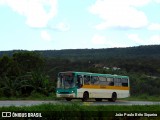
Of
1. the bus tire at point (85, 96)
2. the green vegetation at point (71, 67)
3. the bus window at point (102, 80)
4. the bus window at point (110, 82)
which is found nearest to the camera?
the bus tire at point (85, 96)

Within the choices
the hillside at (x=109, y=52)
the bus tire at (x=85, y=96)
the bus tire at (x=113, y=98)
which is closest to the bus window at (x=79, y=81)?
the bus tire at (x=85, y=96)

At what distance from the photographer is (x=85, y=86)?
38.6 m

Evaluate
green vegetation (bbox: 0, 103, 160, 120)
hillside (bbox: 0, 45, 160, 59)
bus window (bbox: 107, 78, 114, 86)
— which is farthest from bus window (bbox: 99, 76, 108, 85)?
hillside (bbox: 0, 45, 160, 59)

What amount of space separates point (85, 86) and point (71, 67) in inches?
1658

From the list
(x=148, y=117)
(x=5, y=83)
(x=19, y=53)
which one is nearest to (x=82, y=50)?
(x=19, y=53)

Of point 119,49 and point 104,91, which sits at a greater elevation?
point 119,49

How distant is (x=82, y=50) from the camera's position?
342 feet

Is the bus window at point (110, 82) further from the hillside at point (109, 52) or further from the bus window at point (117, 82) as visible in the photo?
the hillside at point (109, 52)

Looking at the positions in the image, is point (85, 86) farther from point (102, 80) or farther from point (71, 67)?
point (71, 67)

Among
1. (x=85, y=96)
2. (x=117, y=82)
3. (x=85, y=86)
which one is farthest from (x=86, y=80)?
(x=117, y=82)

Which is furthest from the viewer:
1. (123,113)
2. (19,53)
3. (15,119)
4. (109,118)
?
(19,53)

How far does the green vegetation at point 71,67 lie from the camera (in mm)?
44750

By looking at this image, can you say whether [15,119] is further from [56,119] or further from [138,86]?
[138,86]

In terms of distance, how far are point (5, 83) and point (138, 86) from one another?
22159mm
